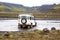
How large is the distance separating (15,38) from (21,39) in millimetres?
638

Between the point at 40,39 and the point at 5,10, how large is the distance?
157ft

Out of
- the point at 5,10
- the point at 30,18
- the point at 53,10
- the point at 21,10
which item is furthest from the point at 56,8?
the point at 30,18

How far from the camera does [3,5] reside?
201ft

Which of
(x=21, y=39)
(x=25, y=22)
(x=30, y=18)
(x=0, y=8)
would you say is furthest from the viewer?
(x=0, y=8)

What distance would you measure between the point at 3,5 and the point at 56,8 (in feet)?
49.3

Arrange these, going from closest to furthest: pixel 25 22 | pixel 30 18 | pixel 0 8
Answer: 1. pixel 25 22
2. pixel 30 18
3. pixel 0 8

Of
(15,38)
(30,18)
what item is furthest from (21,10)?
(15,38)

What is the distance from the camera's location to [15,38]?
48.1 feet

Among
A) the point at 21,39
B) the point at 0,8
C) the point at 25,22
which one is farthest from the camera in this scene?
the point at 0,8

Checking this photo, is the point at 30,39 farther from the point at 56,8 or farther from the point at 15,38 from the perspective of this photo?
the point at 56,8

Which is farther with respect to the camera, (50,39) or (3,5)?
(3,5)

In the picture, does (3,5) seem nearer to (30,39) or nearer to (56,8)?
(56,8)

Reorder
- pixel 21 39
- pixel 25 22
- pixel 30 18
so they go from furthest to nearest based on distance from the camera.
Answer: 1. pixel 30 18
2. pixel 25 22
3. pixel 21 39

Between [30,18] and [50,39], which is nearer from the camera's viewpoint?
[50,39]
